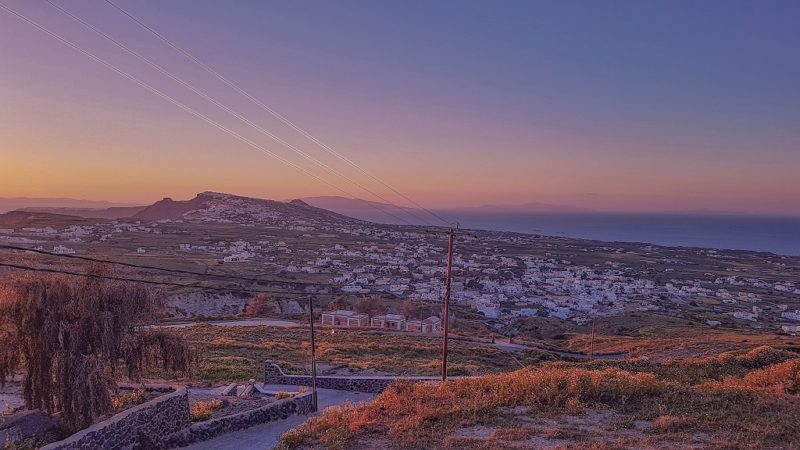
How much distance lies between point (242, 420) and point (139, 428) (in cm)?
370

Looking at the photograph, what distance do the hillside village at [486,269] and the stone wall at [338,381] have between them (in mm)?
46863

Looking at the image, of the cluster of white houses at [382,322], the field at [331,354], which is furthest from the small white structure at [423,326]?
the field at [331,354]

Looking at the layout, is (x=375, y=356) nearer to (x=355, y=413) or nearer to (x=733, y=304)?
(x=355, y=413)

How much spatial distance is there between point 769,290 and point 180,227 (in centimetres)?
15274

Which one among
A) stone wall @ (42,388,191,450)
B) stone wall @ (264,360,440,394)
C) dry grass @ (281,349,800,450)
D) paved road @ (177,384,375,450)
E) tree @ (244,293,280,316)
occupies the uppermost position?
dry grass @ (281,349,800,450)

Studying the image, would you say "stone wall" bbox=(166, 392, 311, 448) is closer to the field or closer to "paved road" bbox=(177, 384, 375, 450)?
"paved road" bbox=(177, 384, 375, 450)

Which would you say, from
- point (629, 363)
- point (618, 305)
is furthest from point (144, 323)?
point (618, 305)

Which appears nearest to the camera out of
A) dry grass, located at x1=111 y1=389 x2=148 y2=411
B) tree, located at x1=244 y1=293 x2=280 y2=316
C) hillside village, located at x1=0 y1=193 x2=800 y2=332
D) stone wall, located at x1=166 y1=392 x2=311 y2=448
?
stone wall, located at x1=166 y1=392 x2=311 y2=448

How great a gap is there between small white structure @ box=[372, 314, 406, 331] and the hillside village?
14.4 metres

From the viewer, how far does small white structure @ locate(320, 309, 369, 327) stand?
6169 cm

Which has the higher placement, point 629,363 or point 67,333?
point 67,333

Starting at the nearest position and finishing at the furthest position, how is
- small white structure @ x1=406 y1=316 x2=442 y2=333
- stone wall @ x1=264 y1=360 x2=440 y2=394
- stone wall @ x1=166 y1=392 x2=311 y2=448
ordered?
stone wall @ x1=166 y1=392 x2=311 y2=448 < stone wall @ x1=264 y1=360 x2=440 y2=394 < small white structure @ x1=406 y1=316 x2=442 y2=333

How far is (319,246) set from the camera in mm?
143875

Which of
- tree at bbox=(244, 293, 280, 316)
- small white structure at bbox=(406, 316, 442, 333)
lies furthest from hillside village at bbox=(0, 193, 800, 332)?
small white structure at bbox=(406, 316, 442, 333)
